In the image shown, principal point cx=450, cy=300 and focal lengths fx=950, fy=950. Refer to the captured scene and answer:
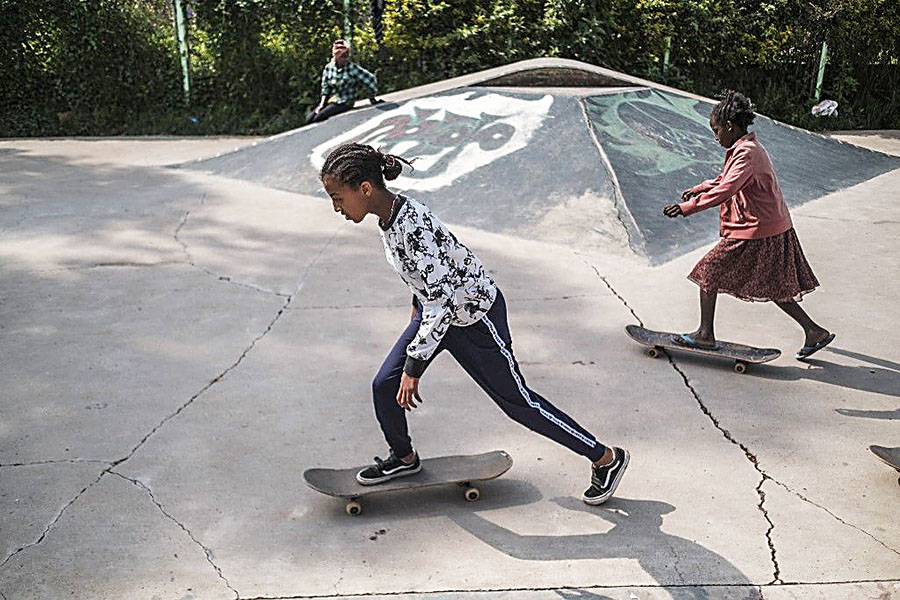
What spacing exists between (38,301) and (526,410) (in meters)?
3.76

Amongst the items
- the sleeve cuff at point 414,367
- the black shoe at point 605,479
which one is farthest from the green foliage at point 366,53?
the sleeve cuff at point 414,367

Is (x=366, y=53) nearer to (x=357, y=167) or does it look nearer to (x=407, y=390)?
(x=357, y=167)

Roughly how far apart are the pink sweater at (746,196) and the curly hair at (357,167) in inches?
76.1

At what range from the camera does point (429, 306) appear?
3.10 m

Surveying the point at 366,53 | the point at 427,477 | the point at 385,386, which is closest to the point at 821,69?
the point at 366,53

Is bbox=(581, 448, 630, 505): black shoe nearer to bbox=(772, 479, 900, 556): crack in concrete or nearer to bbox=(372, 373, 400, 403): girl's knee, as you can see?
bbox=(772, 479, 900, 556): crack in concrete

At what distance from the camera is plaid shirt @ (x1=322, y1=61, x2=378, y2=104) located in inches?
424

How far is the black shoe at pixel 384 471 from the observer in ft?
11.5

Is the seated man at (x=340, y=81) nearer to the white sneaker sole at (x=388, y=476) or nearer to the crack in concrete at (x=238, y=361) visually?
the crack in concrete at (x=238, y=361)

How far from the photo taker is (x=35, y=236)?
725cm

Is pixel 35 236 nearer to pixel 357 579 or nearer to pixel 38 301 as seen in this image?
pixel 38 301

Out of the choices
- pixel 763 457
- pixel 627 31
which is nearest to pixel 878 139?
pixel 627 31

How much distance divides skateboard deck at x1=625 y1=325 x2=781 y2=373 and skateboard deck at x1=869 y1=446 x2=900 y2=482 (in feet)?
3.34

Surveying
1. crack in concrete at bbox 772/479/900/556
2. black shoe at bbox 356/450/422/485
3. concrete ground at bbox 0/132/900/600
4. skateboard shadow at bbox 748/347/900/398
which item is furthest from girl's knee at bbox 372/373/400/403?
skateboard shadow at bbox 748/347/900/398
